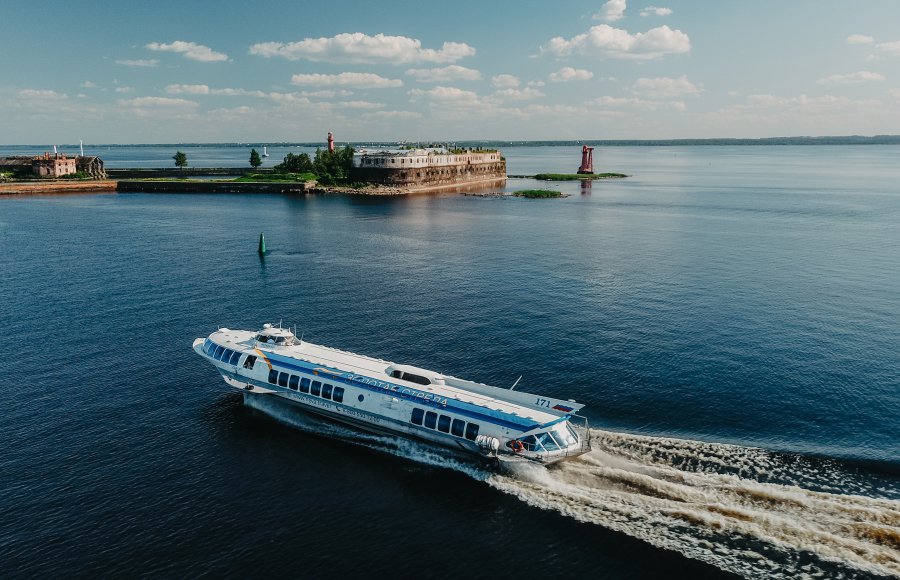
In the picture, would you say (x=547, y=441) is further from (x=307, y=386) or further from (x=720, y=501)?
(x=307, y=386)

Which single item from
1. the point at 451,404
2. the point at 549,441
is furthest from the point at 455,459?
the point at 549,441

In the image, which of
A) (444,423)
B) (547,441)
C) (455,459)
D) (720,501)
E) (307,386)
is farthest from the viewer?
(307,386)

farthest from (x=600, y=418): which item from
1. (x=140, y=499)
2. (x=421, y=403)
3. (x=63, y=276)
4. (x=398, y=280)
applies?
(x=63, y=276)

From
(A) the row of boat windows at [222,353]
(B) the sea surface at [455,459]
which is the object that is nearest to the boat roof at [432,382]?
(A) the row of boat windows at [222,353]

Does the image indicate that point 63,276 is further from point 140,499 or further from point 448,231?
point 448,231

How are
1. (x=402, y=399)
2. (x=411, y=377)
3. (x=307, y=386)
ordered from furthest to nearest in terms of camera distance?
(x=307, y=386)
(x=411, y=377)
(x=402, y=399)

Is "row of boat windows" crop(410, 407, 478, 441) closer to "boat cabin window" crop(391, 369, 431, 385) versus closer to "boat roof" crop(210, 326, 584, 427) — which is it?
"boat roof" crop(210, 326, 584, 427)

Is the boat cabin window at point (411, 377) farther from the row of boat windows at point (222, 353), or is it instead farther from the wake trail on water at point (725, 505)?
the row of boat windows at point (222, 353)
